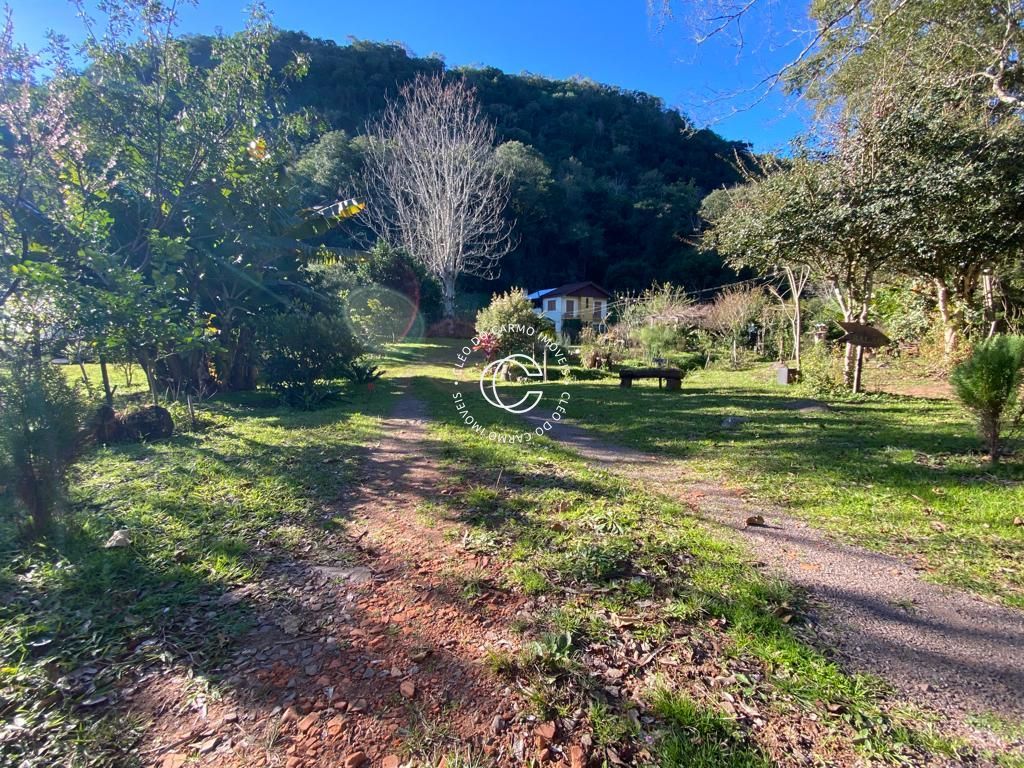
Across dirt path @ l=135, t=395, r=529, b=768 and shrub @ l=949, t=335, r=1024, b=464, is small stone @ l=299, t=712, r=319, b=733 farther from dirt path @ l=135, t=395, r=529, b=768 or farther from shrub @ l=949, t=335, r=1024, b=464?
Result: shrub @ l=949, t=335, r=1024, b=464

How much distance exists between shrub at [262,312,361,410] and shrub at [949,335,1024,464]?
9.38 meters

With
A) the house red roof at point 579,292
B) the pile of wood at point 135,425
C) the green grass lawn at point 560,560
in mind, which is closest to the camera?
the green grass lawn at point 560,560

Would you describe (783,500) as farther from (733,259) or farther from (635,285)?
(635,285)

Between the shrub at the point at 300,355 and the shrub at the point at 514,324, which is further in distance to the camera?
the shrub at the point at 514,324

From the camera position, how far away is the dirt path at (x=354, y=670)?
1592 millimetres

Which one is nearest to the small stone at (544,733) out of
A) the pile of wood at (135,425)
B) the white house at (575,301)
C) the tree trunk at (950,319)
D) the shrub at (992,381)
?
the shrub at (992,381)

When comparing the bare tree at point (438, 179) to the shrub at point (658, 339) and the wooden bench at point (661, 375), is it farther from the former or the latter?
the wooden bench at point (661, 375)

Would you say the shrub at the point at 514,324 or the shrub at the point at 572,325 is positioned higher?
the shrub at the point at 572,325

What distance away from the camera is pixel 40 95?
4.51 metres

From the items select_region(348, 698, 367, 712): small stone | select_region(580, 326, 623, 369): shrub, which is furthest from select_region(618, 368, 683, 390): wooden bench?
select_region(348, 698, 367, 712): small stone

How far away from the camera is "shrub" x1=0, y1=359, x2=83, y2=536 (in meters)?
2.97

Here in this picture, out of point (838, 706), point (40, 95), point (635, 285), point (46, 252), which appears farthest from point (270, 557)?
point (635, 285)

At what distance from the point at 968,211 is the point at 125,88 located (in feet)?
44.1

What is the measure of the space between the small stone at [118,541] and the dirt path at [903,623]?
4252 mm
